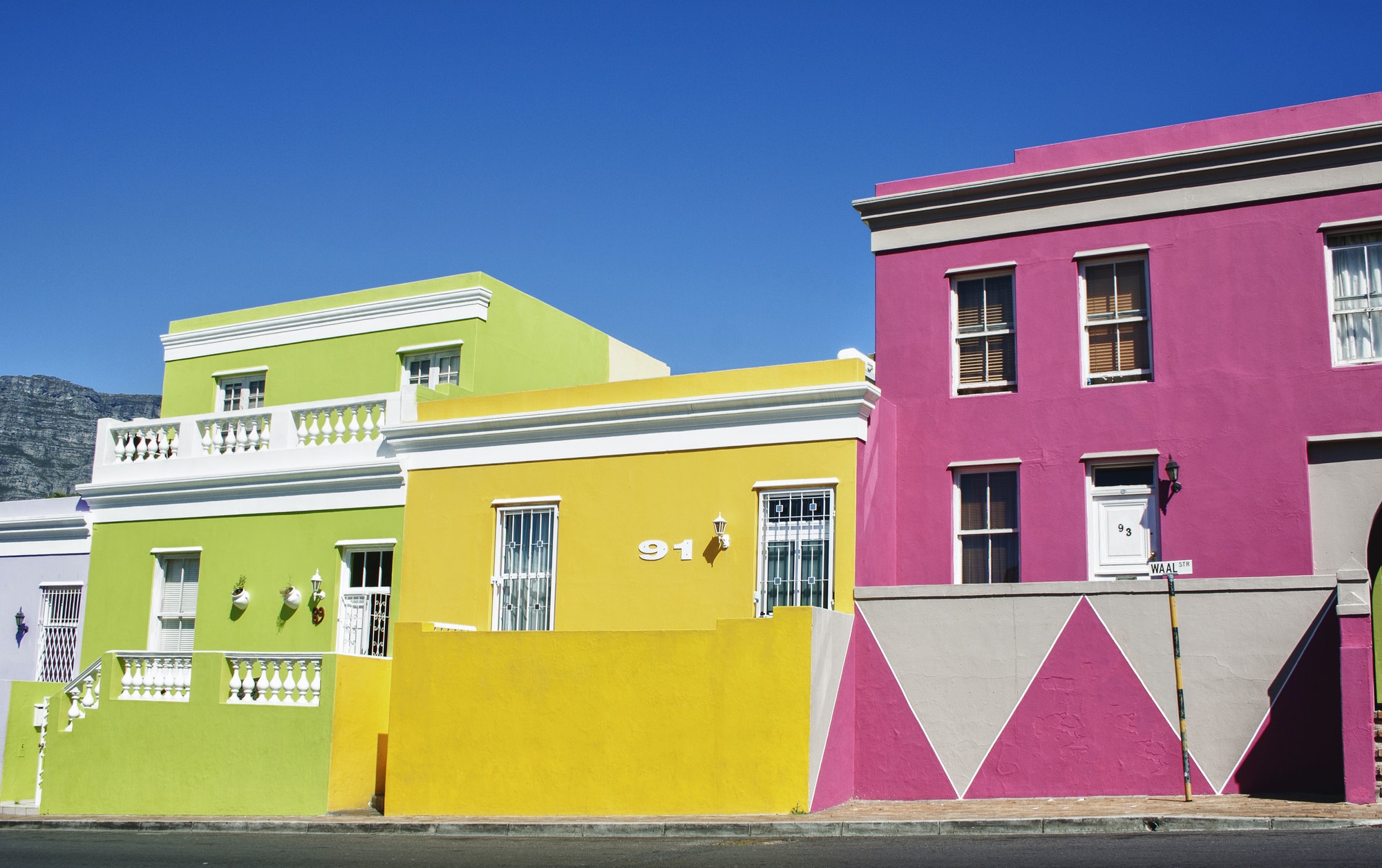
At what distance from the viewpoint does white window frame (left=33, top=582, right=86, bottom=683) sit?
21375mm

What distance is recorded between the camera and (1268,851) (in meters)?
10.1

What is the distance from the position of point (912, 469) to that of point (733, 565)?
2.61 metres

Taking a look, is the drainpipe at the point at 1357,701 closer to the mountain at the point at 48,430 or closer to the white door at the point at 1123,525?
the white door at the point at 1123,525

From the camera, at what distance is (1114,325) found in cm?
1606

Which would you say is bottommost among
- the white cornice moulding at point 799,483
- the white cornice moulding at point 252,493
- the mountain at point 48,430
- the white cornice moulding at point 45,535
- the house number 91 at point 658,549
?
the house number 91 at point 658,549

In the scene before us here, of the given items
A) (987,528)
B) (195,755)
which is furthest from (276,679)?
(987,528)

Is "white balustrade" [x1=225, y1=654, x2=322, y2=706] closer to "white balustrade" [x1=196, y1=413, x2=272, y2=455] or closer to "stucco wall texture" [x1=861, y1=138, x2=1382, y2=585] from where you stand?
"white balustrade" [x1=196, y1=413, x2=272, y2=455]

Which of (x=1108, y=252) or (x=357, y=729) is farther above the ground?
(x=1108, y=252)

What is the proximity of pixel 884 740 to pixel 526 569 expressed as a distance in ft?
17.3

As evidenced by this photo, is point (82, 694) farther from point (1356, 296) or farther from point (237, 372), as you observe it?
point (1356, 296)

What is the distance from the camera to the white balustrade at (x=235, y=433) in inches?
795

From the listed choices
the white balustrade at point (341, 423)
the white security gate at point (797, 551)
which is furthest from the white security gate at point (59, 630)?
the white security gate at point (797, 551)

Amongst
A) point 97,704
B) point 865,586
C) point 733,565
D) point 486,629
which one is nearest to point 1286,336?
point 865,586

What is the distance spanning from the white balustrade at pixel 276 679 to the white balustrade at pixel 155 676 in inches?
27.5
